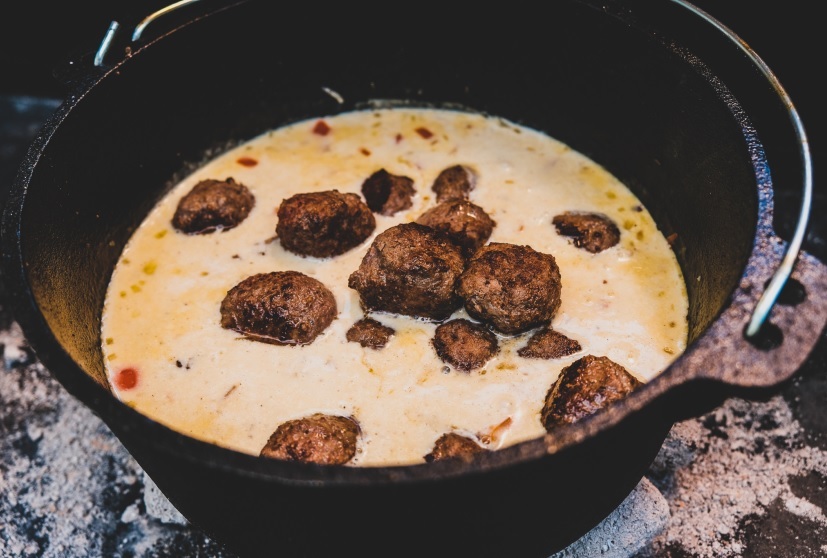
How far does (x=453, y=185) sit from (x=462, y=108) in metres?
0.89

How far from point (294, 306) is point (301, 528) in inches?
41.2

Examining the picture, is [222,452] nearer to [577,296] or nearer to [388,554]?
[388,554]

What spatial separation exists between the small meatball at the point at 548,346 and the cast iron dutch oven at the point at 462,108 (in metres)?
0.54

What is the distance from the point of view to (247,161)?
4.13 meters

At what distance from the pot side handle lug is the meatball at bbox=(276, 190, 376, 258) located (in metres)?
1.73

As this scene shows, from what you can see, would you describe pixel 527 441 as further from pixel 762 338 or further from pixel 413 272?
pixel 413 272

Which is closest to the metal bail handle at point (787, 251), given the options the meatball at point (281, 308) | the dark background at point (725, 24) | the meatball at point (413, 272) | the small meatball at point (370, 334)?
the meatball at point (413, 272)

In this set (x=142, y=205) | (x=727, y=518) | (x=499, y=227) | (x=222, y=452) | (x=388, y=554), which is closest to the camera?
(x=222, y=452)

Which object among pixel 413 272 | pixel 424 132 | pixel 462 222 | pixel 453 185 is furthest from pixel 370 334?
pixel 424 132

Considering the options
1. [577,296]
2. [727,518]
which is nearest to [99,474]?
[577,296]

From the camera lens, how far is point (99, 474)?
3.56m

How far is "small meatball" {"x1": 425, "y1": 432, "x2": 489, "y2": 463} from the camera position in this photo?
2.61 m

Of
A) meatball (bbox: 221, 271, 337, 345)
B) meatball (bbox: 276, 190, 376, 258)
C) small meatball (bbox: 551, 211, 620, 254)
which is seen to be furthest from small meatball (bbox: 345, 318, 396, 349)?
small meatball (bbox: 551, 211, 620, 254)

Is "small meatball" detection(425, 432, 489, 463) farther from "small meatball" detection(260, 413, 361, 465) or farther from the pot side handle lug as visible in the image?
the pot side handle lug
